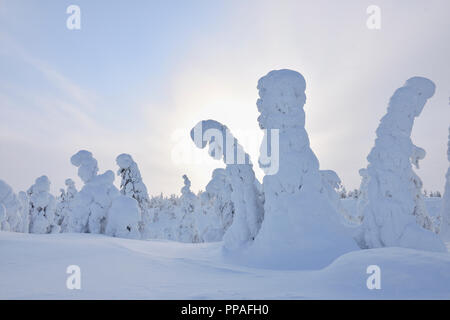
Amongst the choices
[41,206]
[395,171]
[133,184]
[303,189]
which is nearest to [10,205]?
[41,206]

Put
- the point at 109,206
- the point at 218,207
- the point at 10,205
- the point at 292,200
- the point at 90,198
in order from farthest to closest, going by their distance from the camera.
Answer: the point at 218,207
the point at 10,205
the point at 109,206
the point at 90,198
the point at 292,200

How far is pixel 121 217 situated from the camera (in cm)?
1783

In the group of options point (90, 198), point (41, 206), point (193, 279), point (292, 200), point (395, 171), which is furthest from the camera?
point (41, 206)

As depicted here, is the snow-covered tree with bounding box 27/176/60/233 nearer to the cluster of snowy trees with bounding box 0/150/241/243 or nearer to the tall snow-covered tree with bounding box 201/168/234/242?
the cluster of snowy trees with bounding box 0/150/241/243

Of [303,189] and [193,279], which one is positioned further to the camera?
[303,189]

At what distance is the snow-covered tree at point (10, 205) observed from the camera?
22291 millimetres

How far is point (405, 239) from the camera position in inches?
433

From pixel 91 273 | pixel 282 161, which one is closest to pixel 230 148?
pixel 282 161

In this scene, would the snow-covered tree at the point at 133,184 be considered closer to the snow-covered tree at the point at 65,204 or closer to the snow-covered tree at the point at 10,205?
the snow-covered tree at the point at 10,205

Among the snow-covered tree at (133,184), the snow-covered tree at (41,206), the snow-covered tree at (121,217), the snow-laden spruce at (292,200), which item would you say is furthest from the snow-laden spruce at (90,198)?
the snow-covered tree at (41,206)

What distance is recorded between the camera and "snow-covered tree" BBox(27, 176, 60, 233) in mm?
28328

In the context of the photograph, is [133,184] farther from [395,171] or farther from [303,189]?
[395,171]

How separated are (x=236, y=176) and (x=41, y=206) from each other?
78.7 feet

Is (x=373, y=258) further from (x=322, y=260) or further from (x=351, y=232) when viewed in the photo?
(x=351, y=232)
